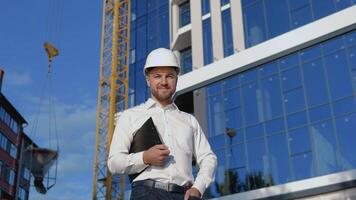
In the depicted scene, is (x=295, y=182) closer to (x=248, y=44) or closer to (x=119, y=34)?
(x=248, y=44)

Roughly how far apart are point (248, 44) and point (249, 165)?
698 cm

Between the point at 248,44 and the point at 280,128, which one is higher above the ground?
the point at 248,44

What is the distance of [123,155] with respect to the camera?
4.19 metres

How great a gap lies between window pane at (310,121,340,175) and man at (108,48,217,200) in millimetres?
20990

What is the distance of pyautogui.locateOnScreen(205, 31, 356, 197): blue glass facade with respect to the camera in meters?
24.8

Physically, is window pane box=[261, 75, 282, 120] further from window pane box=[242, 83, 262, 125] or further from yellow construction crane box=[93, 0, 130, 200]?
yellow construction crane box=[93, 0, 130, 200]

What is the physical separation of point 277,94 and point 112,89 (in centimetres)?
2552

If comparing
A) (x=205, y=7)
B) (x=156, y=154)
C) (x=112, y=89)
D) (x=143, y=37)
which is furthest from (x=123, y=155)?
(x=112, y=89)

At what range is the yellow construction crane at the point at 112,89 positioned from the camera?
50188 millimetres

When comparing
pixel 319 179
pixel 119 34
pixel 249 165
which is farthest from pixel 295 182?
pixel 119 34

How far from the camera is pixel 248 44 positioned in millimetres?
29516

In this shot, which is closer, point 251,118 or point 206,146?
point 206,146

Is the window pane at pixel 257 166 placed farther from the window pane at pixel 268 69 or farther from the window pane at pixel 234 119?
the window pane at pixel 268 69

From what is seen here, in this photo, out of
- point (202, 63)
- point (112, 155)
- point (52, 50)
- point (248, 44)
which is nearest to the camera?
point (112, 155)
